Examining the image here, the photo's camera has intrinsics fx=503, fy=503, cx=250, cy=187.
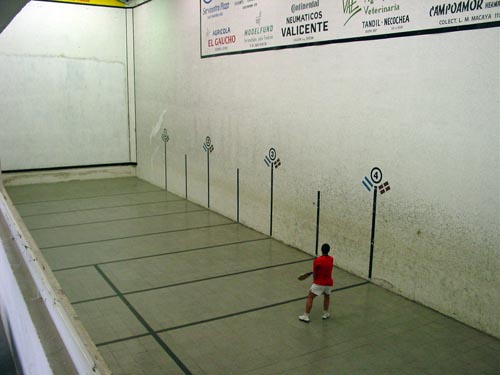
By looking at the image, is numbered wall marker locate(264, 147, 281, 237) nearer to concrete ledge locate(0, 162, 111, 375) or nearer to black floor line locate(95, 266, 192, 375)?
black floor line locate(95, 266, 192, 375)

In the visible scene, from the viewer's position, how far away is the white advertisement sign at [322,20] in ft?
14.7

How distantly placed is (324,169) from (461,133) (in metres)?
1.91

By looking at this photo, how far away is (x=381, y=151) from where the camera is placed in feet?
17.5

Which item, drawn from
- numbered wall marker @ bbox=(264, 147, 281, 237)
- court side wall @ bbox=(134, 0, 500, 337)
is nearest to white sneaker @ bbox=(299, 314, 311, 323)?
court side wall @ bbox=(134, 0, 500, 337)

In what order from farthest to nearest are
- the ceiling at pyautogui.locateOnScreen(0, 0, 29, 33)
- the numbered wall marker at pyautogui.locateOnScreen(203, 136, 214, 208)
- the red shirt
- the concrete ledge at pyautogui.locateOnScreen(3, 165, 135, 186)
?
the concrete ledge at pyautogui.locateOnScreen(3, 165, 135, 186) < the numbered wall marker at pyautogui.locateOnScreen(203, 136, 214, 208) < the red shirt < the ceiling at pyautogui.locateOnScreen(0, 0, 29, 33)

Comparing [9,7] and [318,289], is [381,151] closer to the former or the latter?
[318,289]

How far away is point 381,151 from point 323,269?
164cm

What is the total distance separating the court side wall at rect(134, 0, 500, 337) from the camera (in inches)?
173

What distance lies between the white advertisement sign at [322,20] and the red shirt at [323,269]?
2.36 meters

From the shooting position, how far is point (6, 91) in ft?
34.5

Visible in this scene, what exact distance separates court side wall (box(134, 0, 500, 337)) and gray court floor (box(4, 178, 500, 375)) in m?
0.38

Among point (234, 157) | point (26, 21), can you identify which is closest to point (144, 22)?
point (26, 21)

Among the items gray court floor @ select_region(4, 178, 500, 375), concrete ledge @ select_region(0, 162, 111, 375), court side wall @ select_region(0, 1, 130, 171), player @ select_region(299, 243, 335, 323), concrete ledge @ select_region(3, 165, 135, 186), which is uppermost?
court side wall @ select_region(0, 1, 130, 171)

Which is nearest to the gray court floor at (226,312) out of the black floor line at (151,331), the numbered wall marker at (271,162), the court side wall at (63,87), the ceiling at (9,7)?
the black floor line at (151,331)
